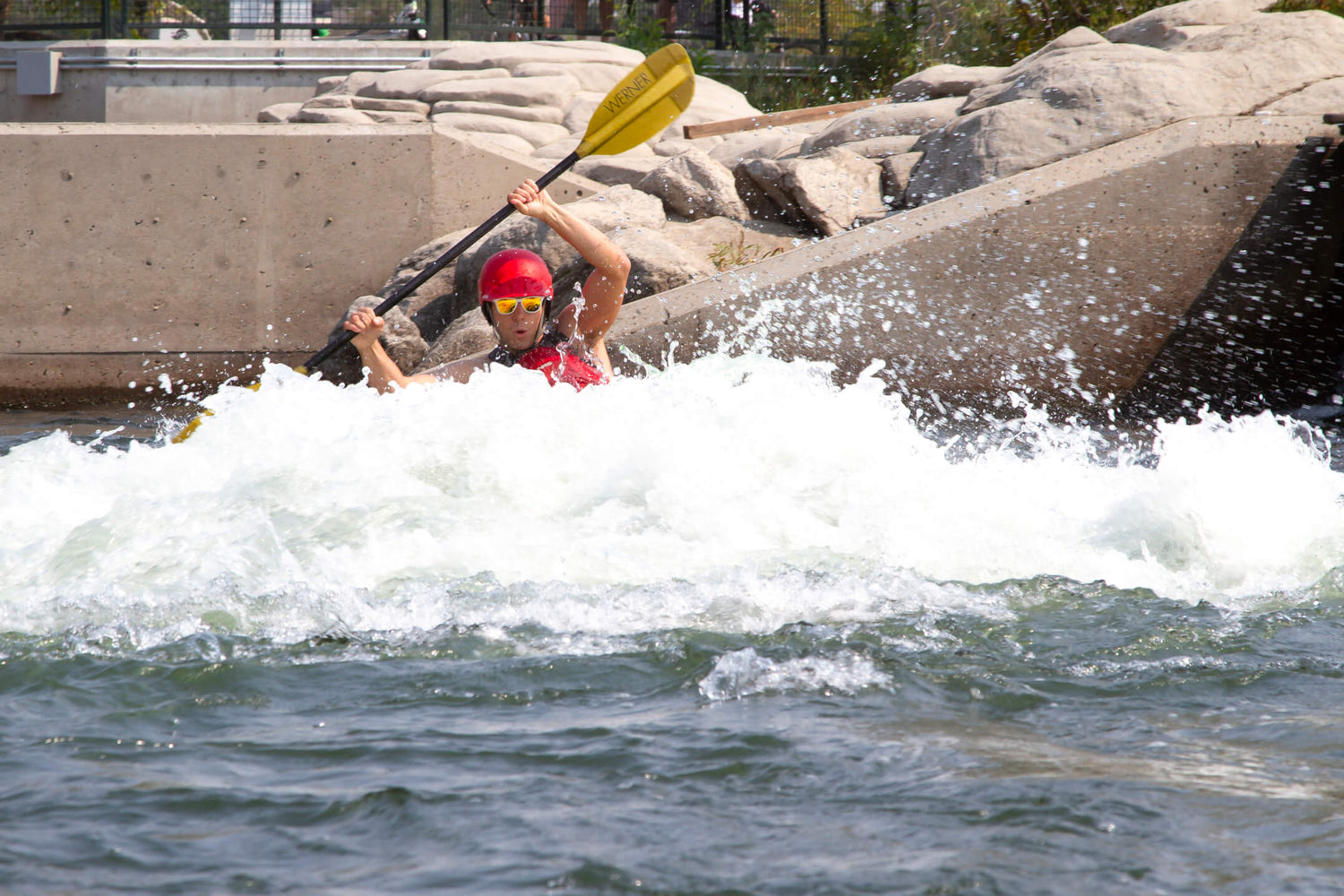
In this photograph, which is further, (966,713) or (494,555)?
(494,555)

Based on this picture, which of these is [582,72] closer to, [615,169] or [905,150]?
[615,169]

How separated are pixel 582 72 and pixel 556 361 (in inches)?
262

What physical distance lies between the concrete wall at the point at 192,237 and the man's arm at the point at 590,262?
11.7ft

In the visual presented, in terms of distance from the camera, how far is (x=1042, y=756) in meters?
2.39

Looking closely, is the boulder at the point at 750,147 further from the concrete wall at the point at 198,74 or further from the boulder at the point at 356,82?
the concrete wall at the point at 198,74

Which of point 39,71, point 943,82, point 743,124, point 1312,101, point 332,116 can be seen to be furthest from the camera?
point 39,71

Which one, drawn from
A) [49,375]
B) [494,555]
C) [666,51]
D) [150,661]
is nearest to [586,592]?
[494,555]

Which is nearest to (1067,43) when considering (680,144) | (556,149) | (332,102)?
(680,144)

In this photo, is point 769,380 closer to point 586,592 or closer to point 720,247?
point 586,592

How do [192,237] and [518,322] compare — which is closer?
[518,322]

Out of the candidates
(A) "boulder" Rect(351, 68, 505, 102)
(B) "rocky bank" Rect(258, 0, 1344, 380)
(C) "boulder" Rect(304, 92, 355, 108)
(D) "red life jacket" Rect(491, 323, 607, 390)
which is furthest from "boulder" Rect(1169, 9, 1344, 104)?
(C) "boulder" Rect(304, 92, 355, 108)

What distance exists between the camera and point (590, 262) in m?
4.91

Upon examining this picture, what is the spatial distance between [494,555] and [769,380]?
66.6 inches

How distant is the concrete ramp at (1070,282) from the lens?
6.69m
